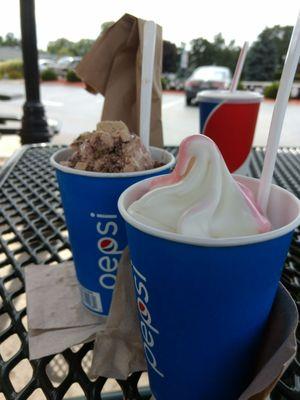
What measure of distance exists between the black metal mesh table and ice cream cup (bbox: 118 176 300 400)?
0.08 metres

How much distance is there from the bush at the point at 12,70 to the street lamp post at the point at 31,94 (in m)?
14.8

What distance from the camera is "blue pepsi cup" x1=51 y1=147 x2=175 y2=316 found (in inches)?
22.8

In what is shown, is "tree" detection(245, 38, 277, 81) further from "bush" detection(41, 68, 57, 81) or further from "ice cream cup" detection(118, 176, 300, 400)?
"ice cream cup" detection(118, 176, 300, 400)

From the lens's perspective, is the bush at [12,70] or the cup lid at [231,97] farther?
the bush at [12,70]

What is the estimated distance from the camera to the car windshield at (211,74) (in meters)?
9.36

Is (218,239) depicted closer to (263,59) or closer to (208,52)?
(263,59)

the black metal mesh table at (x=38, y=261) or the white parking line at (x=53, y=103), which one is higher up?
the black metal mesh table at (x=38, y=261)

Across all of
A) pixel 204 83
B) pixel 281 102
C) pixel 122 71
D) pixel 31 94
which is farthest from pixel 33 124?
pixel 204 83

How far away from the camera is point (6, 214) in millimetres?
966

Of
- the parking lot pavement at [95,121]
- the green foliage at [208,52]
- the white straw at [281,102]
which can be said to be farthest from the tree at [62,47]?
the white straw at [281,102]

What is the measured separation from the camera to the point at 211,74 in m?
9.81

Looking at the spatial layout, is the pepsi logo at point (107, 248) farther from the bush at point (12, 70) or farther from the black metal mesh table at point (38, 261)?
the bush at point (12, 70)

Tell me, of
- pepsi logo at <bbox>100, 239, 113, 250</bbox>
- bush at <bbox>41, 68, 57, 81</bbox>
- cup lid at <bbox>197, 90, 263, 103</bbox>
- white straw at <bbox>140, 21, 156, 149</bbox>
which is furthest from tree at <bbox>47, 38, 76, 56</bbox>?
pepsi logo at <bbox>100, 239, 113, 250</bbox>

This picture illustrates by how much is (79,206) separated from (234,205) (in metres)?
0.27
